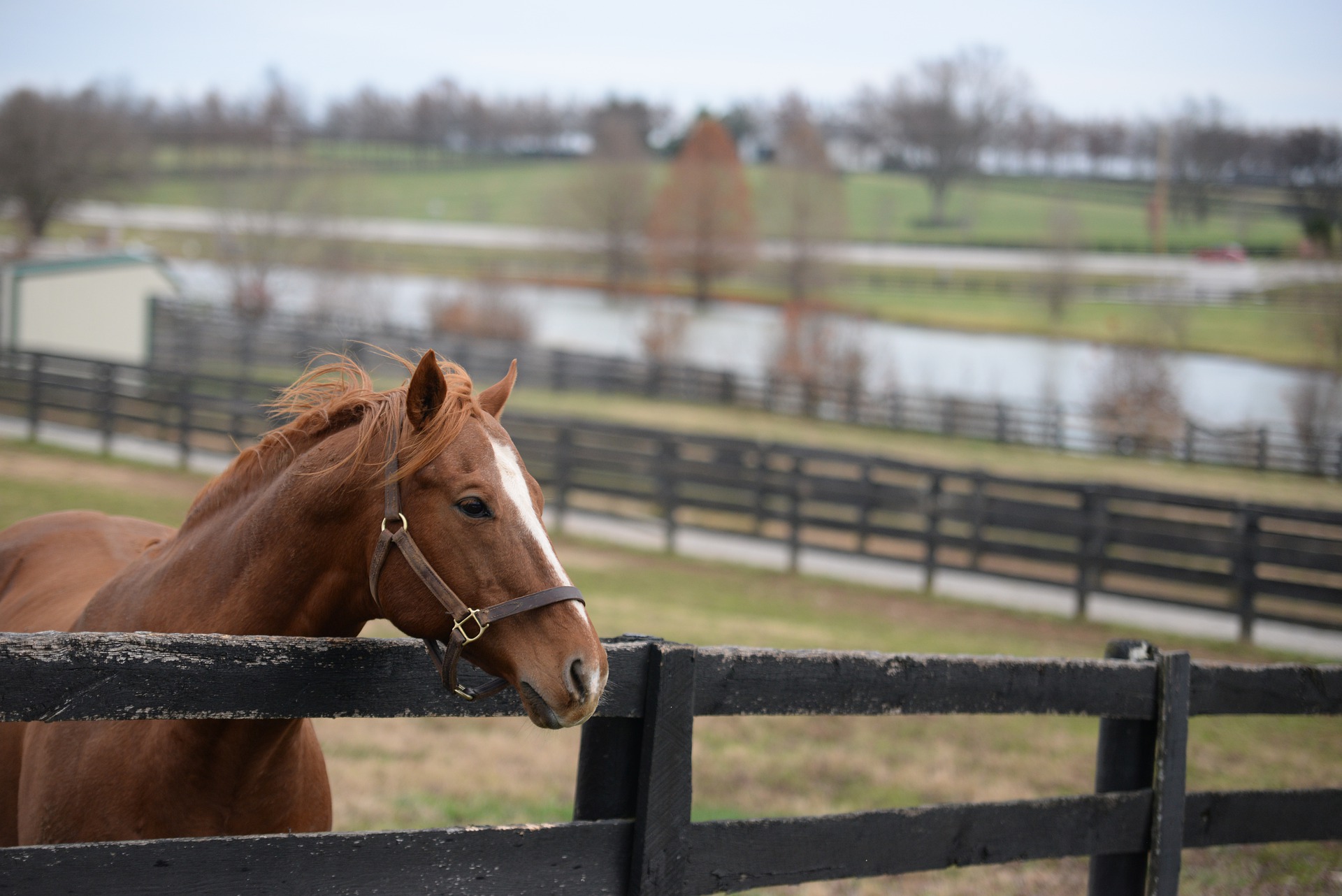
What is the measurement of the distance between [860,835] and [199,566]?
1.86 meters

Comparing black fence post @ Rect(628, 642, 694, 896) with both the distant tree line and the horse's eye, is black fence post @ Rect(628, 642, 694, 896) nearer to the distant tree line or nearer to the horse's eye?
the horse's eye

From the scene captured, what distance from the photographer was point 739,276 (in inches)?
1838

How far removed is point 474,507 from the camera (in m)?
1.99

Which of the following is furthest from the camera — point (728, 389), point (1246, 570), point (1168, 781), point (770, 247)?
point (770, 247)

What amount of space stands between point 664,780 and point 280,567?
1.04 m

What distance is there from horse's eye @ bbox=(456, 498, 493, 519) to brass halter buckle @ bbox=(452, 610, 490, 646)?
0.20m

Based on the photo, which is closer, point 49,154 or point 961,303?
point 49,154

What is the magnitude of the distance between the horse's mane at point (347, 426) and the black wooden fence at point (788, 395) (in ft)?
80.5

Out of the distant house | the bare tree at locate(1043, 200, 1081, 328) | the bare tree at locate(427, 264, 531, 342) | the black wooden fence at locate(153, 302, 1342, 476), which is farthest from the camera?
the bare tree at locate(1043, 200, 1081, 328)

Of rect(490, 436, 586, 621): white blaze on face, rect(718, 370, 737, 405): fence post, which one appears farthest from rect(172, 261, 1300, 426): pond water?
rect(490, 436, 586, 621): white blaze on face

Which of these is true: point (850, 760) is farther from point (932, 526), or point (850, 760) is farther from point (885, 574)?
point (885, 574)

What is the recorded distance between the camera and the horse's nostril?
1.82 m

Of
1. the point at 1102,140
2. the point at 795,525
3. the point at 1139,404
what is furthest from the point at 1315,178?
the point at 1102,140

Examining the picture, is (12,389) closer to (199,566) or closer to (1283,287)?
(199,566)
